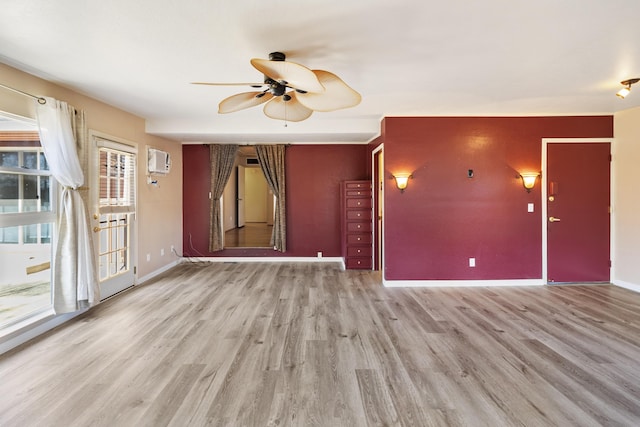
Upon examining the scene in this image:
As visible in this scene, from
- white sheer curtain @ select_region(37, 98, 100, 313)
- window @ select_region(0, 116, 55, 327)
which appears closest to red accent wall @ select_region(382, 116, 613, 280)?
white sheer curtain @ select_region(37, 98, 100, 313)

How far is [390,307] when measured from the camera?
3.72 m

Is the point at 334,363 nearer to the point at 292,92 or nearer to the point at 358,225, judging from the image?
the point at 292,92

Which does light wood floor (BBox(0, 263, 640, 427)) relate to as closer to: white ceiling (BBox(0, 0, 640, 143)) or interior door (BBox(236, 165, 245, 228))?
white ceiling (BBox(0, 0, 640, 143))

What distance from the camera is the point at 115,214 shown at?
166 inches

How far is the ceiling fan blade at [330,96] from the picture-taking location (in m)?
2.16

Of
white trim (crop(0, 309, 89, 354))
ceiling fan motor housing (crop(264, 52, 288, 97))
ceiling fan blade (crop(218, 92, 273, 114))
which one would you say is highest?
ceiling fan motor housing (crop(264, 52, 288, 97))

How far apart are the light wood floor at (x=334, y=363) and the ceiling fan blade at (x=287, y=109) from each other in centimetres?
217

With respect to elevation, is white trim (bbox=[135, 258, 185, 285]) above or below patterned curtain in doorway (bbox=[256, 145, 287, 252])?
below

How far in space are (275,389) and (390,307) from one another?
199 centimetres

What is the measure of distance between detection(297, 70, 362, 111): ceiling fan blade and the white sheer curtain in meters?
2.55

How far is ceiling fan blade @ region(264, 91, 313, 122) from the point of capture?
9.20 ft

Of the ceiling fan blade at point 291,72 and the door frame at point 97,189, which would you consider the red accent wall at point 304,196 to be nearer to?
the door frame at point 97,189

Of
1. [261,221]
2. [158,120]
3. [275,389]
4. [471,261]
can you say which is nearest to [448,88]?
[471,261]

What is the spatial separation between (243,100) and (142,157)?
3.03m
